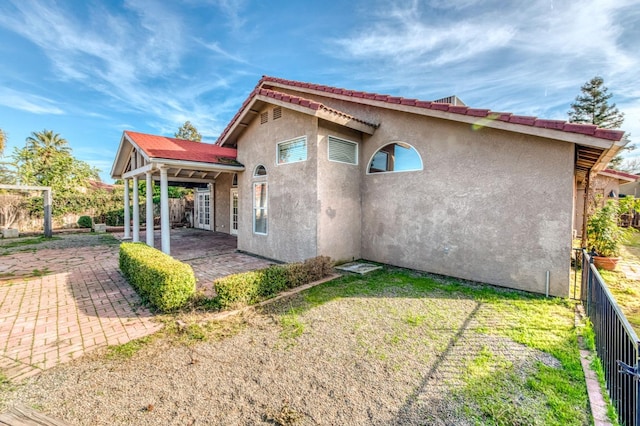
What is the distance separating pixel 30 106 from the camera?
22000 mm

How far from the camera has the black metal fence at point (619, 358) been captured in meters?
2.26

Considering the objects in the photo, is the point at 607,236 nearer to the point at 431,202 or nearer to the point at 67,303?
the point at 431,202

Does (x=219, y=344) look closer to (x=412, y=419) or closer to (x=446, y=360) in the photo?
(x=412, y=419)

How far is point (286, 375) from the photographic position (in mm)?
3527

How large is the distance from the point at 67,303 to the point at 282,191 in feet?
20.8

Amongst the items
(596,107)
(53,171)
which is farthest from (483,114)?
(596,107)

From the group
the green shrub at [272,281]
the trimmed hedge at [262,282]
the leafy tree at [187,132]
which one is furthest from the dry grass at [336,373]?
the leafy tree at [187,132]

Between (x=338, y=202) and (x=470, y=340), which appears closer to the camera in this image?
(x=470, y=340)

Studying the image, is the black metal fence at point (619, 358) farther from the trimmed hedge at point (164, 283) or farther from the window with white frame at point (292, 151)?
the window with white frame at point (292, 151)

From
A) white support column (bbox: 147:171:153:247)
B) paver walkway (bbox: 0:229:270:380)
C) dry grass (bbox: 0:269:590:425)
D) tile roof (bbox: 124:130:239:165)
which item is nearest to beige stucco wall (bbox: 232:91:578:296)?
tile roof (bbox: 124:130:239:165)

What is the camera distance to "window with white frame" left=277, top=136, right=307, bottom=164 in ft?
29.2

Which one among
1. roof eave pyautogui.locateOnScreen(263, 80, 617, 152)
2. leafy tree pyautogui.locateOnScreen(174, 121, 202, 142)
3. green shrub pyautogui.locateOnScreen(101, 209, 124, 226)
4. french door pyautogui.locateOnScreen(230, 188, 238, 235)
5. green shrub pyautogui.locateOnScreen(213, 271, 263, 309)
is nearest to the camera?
roof eave pyautogui.locateOnScreen(263, 80, 617, 152)

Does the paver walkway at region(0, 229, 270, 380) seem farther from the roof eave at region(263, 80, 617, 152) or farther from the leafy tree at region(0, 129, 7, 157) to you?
the leafy tree at region(0, 129, 7, 157)

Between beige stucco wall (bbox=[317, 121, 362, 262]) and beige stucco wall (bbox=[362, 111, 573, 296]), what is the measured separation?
29.2 inches
